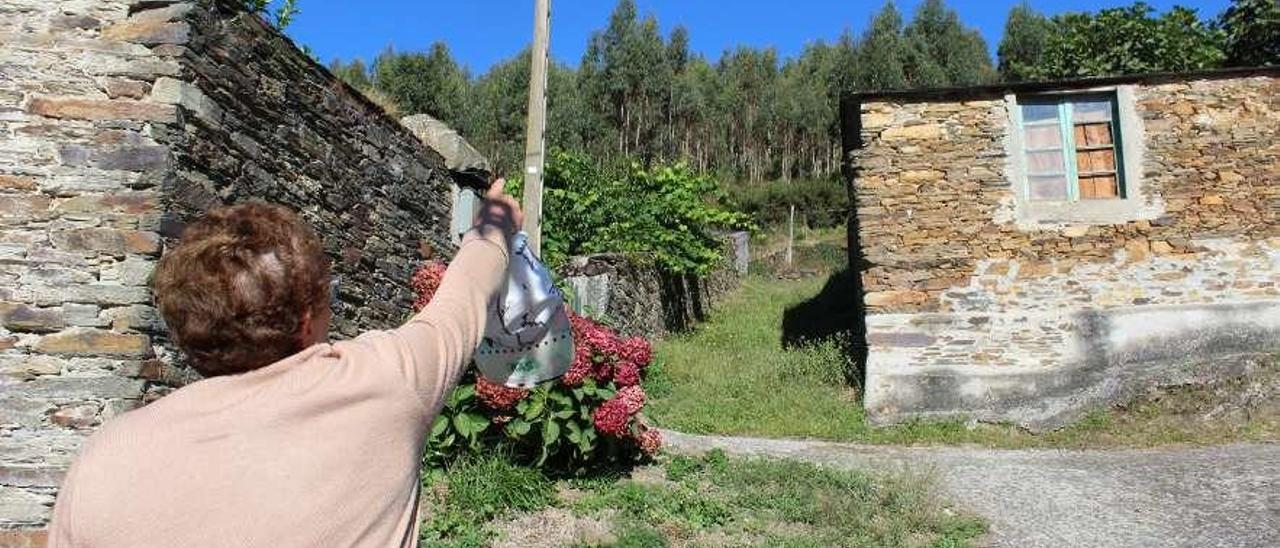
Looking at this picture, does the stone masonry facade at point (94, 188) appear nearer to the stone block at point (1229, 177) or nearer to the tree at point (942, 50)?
the stone block at point (1229, 177)

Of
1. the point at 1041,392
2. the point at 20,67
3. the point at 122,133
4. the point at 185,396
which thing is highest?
the point at 20,67

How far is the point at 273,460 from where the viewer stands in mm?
1211

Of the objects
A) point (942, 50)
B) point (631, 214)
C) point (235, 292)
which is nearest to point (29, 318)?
point (235, 292)

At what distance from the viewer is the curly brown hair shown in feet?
4.19

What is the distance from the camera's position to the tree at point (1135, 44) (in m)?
16.6

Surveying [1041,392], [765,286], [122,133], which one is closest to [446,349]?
[122,133]

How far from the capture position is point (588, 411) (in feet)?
18.2

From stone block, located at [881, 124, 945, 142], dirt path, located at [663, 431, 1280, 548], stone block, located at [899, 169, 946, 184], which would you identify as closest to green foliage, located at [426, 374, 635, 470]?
dirt path, located at [663, 431, 1280, 548]

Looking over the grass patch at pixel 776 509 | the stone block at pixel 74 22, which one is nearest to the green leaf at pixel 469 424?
the grass patch at pixel 776 509

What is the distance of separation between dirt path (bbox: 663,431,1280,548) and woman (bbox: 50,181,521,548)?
4.54 m

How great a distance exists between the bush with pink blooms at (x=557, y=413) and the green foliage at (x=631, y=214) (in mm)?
7433

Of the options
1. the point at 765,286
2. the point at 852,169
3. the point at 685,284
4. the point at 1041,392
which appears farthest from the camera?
the point at 765,286

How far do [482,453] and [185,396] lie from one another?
4271mm

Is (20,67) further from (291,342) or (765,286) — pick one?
(765,286)
